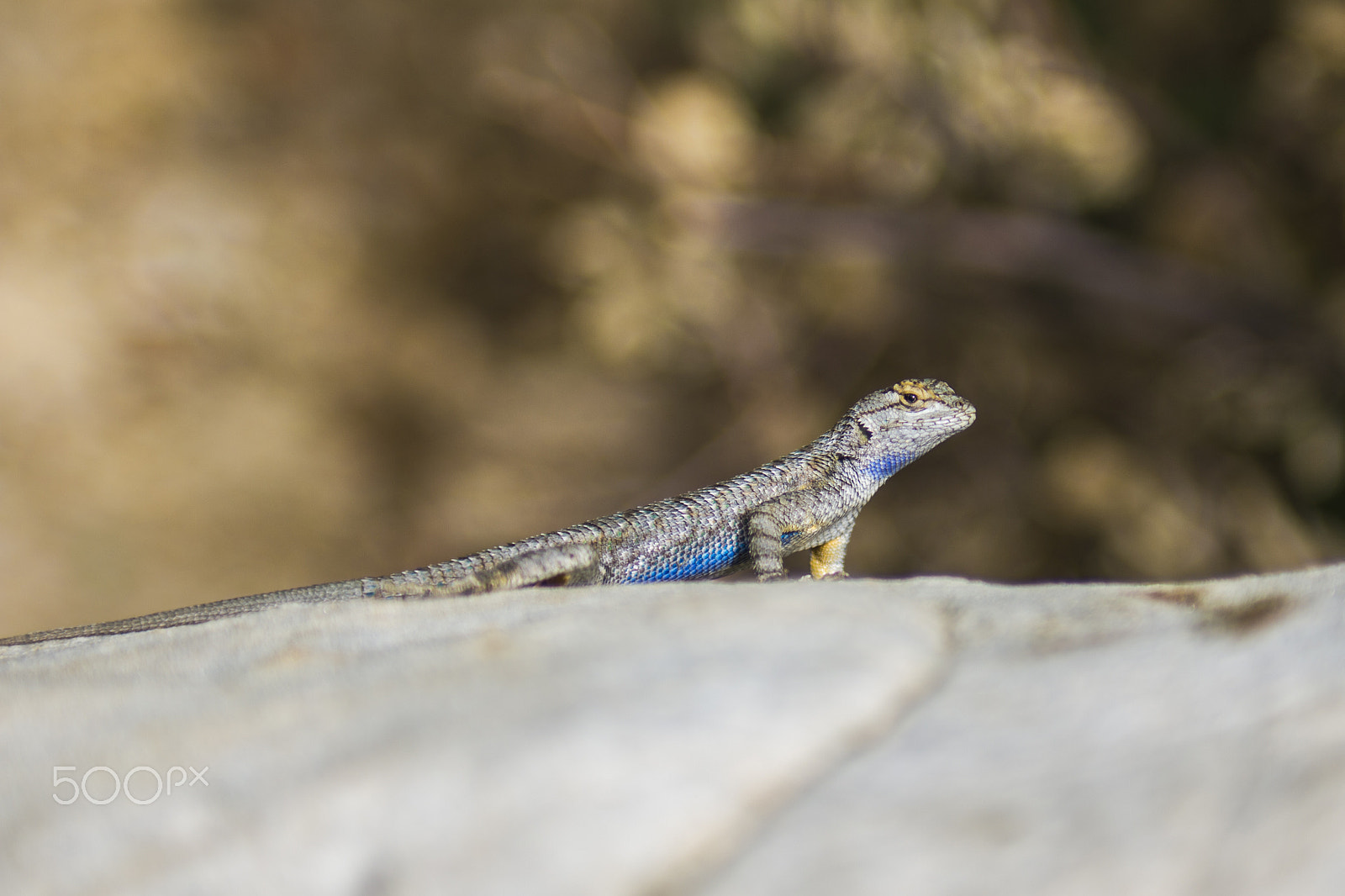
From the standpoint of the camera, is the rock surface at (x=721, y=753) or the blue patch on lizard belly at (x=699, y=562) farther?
the blue patch on lizard belly at (x=699, y=562)

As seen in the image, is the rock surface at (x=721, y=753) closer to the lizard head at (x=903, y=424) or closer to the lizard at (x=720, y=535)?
the lizard at (x=720, y=535)

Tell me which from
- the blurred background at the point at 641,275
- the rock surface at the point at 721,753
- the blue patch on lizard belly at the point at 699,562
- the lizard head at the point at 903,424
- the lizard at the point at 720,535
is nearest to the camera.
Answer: the rock surface at the point at 721,753

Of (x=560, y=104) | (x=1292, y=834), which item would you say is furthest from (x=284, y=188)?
(x=1292, y=834)

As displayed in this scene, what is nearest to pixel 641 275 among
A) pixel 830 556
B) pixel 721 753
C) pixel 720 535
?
pixel 830 556

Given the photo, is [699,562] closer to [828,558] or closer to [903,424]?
[828,558]

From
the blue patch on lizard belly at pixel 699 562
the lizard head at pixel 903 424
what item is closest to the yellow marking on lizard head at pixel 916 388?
the lizard head at pixel 903 424

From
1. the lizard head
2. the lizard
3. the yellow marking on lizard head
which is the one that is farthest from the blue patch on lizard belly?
the yellow marking on lizard head

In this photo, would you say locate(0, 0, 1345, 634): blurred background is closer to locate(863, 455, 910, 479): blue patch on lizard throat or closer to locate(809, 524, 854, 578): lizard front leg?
locate(863, 455, 910, 479): blue patch on lizard throat
